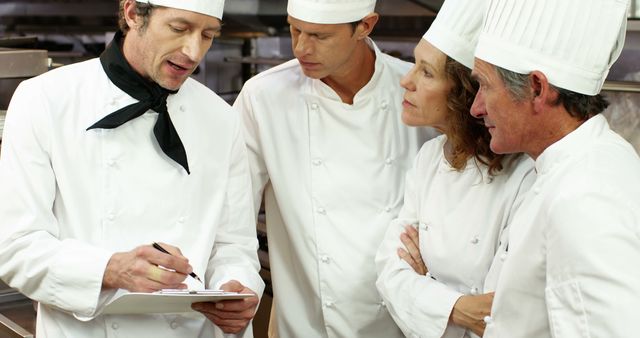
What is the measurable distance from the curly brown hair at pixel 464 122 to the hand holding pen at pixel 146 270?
70 cm

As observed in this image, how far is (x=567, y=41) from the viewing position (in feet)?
5.43

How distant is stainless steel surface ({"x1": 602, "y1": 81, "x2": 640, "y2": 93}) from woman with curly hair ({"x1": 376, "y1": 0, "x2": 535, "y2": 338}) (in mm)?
626

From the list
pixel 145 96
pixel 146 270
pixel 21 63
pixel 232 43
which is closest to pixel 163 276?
pixel 146 270

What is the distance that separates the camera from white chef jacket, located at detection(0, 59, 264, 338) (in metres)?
1.99

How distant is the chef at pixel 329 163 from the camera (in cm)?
245

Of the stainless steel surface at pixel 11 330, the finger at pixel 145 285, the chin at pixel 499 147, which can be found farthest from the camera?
the stainless steel surface at pixel 11 330

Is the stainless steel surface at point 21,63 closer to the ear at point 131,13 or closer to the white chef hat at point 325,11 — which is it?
the ear at point 131,13

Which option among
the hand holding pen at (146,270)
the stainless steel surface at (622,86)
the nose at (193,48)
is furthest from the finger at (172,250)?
the stainless steel surface at (622,86)

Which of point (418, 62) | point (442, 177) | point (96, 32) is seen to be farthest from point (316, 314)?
point (96, 32)

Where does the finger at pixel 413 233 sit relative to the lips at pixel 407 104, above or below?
below

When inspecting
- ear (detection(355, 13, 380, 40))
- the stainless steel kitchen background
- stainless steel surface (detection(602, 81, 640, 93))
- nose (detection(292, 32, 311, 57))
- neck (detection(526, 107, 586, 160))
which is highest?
neck (detection(526, 107, 586, 160))

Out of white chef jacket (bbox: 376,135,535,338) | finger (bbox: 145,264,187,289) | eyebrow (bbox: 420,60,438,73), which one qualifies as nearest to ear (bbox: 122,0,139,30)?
finger (bbox: 145,264,187,289)

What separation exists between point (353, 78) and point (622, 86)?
0.77m

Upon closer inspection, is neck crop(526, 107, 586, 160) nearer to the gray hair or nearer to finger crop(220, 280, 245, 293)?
the gray hair
